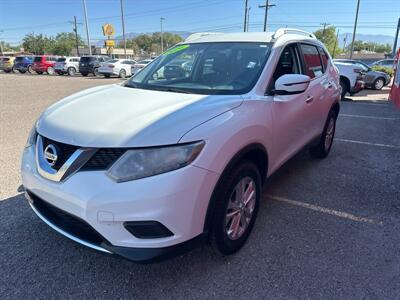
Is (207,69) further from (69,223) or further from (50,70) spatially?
(50,70)

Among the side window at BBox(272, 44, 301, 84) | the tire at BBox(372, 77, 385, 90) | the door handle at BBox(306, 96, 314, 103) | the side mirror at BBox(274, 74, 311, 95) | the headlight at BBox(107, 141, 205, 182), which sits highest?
the side window at BBox(272, 44, 301, 84)

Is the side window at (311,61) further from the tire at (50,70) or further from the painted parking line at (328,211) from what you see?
the tire at (50,70)

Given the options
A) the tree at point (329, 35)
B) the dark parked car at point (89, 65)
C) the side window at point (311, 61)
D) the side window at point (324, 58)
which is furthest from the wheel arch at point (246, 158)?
the tree at point (329, 35)

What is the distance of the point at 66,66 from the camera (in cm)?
2745

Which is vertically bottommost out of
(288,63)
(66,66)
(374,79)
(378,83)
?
(378,83)

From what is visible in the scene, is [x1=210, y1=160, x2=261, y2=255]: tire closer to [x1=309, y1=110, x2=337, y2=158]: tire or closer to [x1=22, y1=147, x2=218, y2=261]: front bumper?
[x1=22, y1=147, x2=218, y2=261]: front bumper

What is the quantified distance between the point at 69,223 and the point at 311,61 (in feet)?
11.1

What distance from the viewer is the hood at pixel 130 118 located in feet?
6.16

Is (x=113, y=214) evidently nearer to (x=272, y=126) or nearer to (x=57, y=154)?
(x=57, y=154)

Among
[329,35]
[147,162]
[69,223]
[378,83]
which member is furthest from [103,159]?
[329,35]

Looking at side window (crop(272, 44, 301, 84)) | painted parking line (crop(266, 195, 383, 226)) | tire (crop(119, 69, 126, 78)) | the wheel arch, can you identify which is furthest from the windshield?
tire (crop(119, 69, 126, 78))

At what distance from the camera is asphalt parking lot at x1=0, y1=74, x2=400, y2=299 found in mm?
2184

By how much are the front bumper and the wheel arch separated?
0.05 metres

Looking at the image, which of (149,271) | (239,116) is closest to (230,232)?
(149,271)
